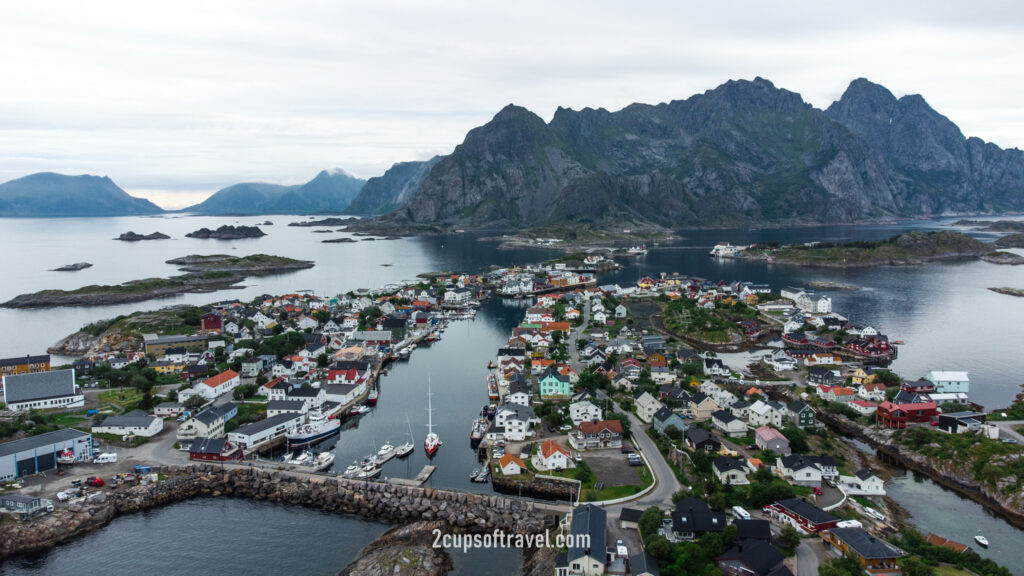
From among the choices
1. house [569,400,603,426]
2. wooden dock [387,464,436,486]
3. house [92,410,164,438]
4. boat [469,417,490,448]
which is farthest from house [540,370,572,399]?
house [92,410,164,438]

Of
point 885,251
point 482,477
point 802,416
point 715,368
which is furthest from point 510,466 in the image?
point 885,251

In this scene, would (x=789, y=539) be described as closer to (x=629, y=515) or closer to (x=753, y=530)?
(x=753, y=530)

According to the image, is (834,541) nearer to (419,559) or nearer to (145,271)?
(419,559)

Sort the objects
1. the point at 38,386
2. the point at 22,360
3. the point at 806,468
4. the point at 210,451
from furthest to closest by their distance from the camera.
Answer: the point at 22,360 → the point at 38,386 → the point at 210,451 → the point at 806,468

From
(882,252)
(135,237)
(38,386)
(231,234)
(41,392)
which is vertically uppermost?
(231,234)

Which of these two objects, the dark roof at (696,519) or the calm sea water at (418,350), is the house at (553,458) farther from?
the dark roof at (696,519)

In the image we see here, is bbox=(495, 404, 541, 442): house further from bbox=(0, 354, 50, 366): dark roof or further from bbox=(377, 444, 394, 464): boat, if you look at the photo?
bbox=(0, 354, 50, 366): dark roof
